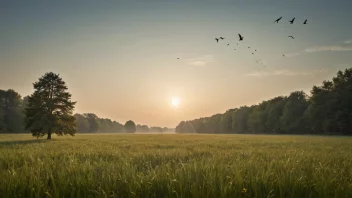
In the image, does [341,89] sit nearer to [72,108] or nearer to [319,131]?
[319,131]

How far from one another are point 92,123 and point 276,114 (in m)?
134

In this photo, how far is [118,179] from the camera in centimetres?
427

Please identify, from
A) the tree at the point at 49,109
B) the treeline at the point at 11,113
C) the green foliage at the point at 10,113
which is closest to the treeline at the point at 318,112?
the tree at the point at 49,109

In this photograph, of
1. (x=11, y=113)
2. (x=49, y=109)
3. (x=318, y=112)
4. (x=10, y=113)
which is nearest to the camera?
(x=49, y=109)

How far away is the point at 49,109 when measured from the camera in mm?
38594

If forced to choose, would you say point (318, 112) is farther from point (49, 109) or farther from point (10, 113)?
point (10, 113)

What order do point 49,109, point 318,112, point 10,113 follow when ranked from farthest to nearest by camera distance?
point 10,113
point 318,112
point 49,109

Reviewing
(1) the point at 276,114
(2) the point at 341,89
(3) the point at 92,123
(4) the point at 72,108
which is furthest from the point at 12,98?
(2) the point at 341,89

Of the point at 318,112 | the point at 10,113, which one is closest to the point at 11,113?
the point at 10,113

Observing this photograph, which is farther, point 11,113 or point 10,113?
point 10,113

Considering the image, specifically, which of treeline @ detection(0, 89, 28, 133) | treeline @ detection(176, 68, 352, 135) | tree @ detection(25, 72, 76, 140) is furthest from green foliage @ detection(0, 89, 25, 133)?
treeline @ detection(176, 68, 352, 135)

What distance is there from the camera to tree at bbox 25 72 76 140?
121 ft

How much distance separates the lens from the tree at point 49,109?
121ft

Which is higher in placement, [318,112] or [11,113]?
[11,113]
